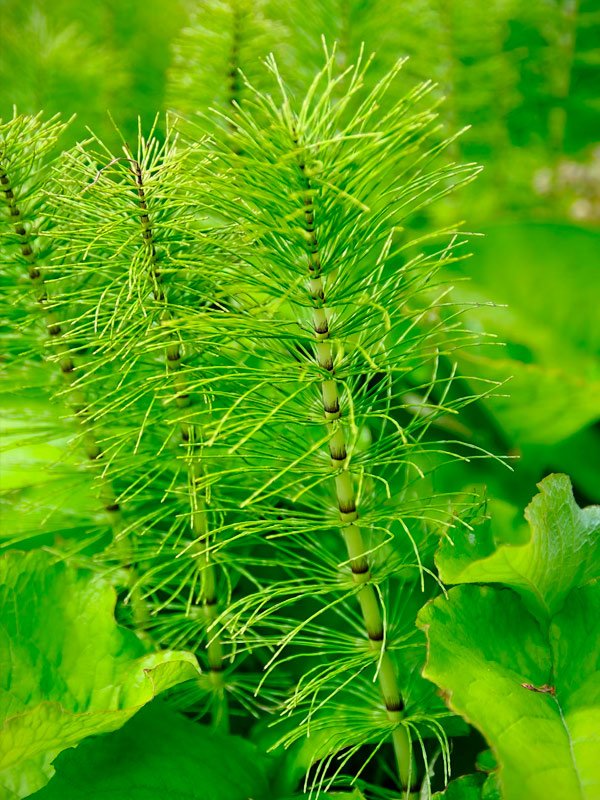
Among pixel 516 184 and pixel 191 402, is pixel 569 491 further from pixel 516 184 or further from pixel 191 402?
pixel 516 184

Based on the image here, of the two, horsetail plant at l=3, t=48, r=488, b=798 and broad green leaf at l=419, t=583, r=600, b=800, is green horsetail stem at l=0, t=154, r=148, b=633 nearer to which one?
horsetail plant at l=3, t=48, r=488, b=798

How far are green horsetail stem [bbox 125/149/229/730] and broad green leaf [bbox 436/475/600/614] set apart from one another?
13cm

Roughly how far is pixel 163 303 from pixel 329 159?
0.34 ft

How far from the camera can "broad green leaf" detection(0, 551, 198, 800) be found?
442 mm

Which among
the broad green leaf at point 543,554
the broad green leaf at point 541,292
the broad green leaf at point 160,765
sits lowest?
the broad green leaf at point 160,765

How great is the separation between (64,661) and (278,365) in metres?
0.24

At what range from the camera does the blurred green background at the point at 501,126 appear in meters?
0.65

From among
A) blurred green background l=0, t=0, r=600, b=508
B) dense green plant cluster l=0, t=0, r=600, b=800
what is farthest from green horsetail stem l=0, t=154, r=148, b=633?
blurred green background l=0, t=0, r=600, b=508

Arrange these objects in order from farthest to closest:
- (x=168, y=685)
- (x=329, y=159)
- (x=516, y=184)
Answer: (x=516, y=184), (x=168, y=685), (x=329, y=159)

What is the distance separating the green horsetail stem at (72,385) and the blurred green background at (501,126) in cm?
22

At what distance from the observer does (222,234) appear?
0.46 metres

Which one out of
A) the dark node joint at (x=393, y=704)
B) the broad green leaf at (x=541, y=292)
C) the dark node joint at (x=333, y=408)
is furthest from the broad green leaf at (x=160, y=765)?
the broad green leaf at (x=541, y=292)

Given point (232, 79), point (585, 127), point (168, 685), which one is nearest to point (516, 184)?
point (585, 127)

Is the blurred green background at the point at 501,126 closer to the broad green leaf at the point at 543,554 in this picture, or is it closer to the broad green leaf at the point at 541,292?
the broad green leaf at the point at 541,292
